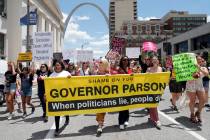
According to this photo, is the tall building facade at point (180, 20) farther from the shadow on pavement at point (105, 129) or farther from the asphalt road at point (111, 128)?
the shadow on pavement at point (105, 129)

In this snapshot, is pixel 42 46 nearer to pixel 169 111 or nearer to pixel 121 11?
pixel 169 111

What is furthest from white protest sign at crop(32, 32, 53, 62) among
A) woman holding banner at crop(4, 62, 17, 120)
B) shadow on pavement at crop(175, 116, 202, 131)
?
shadow on pavement at crop(175, 116, 202, 131)

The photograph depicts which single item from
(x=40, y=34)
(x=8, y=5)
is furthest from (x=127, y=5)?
(x=40, y=34)

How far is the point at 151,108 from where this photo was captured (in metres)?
10.3

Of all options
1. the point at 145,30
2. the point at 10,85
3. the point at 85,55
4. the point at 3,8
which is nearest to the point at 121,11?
the point at 145,30

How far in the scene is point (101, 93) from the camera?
9.89 meters

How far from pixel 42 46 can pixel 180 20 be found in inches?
6131

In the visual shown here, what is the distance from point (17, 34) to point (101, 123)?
43.6 metres

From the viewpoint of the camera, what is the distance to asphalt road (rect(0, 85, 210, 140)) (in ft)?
29.3

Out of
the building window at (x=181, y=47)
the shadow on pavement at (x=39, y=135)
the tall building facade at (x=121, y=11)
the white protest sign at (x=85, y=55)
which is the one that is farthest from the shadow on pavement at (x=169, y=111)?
the tall building facade at (x=121, y=11)

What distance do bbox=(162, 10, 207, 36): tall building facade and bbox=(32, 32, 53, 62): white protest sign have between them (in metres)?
152

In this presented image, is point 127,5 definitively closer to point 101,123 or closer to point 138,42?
point 138,42

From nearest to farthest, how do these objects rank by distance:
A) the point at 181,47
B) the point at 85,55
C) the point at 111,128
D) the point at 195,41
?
the point at 111,128
the point at 85,55
the point at 195,41
the point at 181,47

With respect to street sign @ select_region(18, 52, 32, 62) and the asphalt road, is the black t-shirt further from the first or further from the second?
street sign @ select_region(18, 52, 32, 62)
